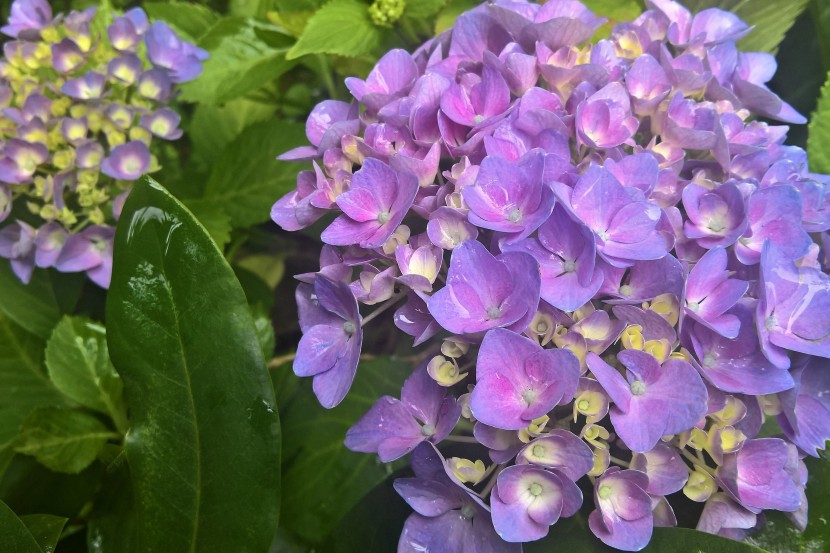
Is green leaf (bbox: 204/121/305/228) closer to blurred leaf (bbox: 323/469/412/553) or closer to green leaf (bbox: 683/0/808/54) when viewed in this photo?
blurred leaf (bbox: 323/469/412/553)

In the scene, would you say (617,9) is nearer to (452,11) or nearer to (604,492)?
(452,11)

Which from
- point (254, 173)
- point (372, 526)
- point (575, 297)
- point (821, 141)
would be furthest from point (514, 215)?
point (254, 173)

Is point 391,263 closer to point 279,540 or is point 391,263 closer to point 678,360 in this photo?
point 678,360

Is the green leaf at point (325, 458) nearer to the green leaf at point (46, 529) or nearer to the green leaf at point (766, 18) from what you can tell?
the green leaf at point (46, 529)

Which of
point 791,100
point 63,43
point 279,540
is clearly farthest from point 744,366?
point 63,43

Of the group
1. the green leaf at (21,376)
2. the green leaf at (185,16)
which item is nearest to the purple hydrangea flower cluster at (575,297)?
the green leaf at (21,376)

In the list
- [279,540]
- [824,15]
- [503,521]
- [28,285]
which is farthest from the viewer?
[28,285]
